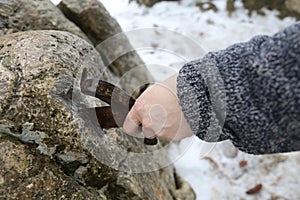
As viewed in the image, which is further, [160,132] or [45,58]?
[45,58]

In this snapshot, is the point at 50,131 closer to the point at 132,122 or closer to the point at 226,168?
the point at 132,122

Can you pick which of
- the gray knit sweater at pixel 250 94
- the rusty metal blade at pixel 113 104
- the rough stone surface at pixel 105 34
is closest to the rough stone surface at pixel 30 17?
the rough stone surface at pixel 105 34

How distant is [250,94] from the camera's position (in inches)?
49.2

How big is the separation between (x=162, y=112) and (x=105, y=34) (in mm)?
1564

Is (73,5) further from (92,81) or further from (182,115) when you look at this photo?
(182,115)

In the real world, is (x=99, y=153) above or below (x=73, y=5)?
below

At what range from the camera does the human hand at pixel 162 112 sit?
1.43 m

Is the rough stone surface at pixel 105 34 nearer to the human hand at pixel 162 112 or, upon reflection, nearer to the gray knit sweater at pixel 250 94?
the human hand at pixel 162 112

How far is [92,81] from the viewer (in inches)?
69.0

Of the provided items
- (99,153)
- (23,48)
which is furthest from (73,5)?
(99,153)

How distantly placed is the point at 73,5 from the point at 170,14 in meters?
2.39

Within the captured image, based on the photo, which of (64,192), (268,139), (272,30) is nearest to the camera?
(268,139)

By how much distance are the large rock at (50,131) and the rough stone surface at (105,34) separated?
0.87 m

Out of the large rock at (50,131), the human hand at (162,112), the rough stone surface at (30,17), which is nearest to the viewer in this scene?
the human hand at (162,112)
